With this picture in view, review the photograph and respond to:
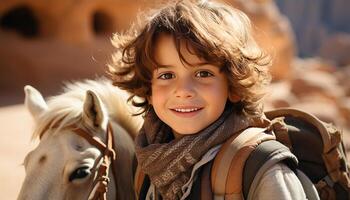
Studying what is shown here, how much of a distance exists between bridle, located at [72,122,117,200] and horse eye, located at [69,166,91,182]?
0.18ft

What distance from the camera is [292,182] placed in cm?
152

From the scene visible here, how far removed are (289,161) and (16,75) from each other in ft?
35.6

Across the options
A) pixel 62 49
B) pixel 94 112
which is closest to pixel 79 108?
pixel 94 112

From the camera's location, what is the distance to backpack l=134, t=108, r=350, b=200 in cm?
153


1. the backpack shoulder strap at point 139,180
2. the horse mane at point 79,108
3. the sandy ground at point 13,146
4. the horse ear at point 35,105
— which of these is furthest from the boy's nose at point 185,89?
the sandy ground at point 13,146

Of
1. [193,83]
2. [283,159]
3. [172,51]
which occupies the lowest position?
[283,159]

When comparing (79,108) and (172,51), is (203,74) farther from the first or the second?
(79,108)

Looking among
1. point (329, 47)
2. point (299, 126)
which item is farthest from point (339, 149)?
point (329, 47)

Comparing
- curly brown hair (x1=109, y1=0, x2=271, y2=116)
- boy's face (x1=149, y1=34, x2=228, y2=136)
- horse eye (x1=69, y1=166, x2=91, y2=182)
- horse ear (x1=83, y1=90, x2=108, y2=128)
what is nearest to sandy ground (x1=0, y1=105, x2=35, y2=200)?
horse ear (x1=83, y1=90, x2=108, y2=128)

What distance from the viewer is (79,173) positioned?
1.89m

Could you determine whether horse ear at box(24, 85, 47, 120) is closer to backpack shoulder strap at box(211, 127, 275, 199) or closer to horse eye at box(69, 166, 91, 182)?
horse eye at box(69, 166, 91, 182)

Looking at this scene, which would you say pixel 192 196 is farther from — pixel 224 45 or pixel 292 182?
pixel 224 45

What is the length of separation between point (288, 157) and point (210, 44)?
47cm

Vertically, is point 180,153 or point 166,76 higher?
point 166,76
